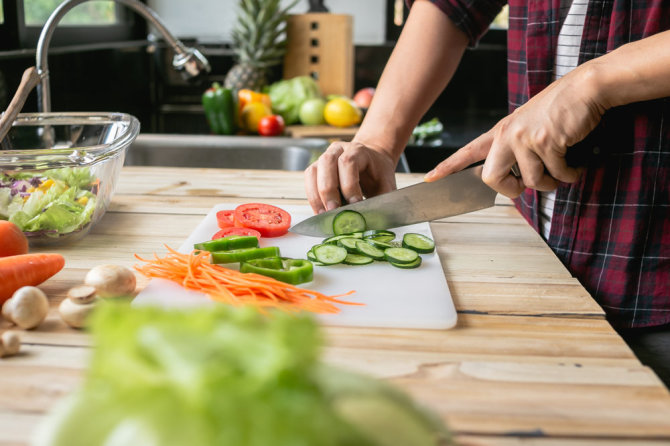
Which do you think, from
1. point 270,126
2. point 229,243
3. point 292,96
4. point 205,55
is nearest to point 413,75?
point 229,243

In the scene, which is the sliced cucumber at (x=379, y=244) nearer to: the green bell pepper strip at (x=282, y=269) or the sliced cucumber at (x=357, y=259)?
the sliced cucumber at (x=357, y=259)

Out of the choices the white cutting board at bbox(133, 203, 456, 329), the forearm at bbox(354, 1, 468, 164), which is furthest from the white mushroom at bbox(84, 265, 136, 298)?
the forearm at bbox(354, 1, 468, 164)

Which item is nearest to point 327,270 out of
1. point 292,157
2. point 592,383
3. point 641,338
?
point 592,383

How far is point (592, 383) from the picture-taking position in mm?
799

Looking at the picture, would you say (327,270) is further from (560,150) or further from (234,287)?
(560,150)

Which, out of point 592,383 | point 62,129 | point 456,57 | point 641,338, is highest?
point 456,57

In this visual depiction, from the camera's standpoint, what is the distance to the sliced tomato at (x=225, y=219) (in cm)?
138

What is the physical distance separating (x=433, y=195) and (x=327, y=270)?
0.36 meters

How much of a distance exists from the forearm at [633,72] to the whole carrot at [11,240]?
106 cm

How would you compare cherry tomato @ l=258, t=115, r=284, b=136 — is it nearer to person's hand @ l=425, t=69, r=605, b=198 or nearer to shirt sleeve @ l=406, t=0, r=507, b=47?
shirt sleeve @ l=406, t=0, r=507, b=47

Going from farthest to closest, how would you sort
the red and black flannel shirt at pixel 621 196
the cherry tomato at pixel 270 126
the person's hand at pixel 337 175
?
the cherry tomato at pixel 270 126 < the person's hand at pixel 337 175 < the red and black flannel shirt at pixel 621 196

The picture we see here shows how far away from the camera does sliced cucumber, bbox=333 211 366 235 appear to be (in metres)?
1.36

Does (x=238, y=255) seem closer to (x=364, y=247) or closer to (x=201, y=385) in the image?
(x=364, y=247)

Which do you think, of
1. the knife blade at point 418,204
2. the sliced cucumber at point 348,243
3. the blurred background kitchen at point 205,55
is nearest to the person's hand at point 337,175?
the knife blade at point 418,204
